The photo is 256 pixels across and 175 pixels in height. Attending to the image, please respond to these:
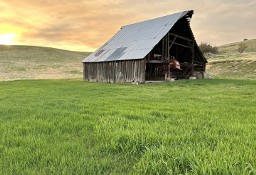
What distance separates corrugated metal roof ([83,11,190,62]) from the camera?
1292 inches

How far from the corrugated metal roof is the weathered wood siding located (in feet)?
2.32

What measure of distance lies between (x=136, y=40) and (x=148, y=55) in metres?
4.20

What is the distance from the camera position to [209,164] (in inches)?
144

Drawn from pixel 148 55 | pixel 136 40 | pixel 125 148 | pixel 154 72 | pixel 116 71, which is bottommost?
pixel 125 148

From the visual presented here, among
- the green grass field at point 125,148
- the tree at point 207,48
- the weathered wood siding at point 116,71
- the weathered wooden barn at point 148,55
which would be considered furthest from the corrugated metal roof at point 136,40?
the tree at point 207,48

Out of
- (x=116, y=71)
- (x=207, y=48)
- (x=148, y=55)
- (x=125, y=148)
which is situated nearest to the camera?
(x=125, y=148)

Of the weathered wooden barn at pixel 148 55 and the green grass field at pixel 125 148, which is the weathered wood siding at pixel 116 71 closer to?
the weathered wooden barn at pixel 148 55

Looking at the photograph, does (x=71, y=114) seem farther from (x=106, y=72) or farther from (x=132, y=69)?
(x=106, y=72)

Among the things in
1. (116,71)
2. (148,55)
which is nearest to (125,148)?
(148,55)

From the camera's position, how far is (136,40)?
36.2 meters

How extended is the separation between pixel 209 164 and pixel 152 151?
3.42 ft

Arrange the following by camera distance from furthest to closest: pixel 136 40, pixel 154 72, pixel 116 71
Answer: pixel 154 72 → pixel 136 40 → pixel 116 71

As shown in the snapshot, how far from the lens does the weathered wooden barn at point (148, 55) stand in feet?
108

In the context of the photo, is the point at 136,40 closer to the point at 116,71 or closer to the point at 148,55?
the point at 148,55
